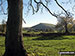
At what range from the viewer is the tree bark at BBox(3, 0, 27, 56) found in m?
6.92

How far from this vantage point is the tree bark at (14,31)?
6922 millimetres

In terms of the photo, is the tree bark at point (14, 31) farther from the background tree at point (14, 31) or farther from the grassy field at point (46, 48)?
the grassy field at point (46, 48)

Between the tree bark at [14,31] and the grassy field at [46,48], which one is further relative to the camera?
the grassy field at [46,48]

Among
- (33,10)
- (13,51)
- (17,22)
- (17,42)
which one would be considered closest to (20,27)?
(17,22)

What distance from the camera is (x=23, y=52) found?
697 centimetres

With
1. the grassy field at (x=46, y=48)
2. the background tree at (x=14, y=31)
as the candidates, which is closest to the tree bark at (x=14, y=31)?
the background tree at (x=14, y=31)

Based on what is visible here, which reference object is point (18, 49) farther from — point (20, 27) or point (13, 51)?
point (20, 27)

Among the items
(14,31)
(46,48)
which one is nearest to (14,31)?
(14,31)

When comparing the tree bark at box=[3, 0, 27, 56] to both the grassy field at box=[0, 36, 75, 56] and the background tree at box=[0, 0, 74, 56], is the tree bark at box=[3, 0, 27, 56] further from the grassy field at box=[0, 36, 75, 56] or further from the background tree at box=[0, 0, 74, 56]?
the grassy field at box=[0, 36, 75, 56]

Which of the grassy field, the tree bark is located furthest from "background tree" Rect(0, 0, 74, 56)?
the grassy field

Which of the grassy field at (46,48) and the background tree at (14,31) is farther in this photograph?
the grassy field at (46,48)

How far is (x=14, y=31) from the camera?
7.02 meters

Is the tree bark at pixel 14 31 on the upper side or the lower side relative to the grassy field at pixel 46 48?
upper

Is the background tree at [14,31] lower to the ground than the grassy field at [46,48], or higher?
higher
